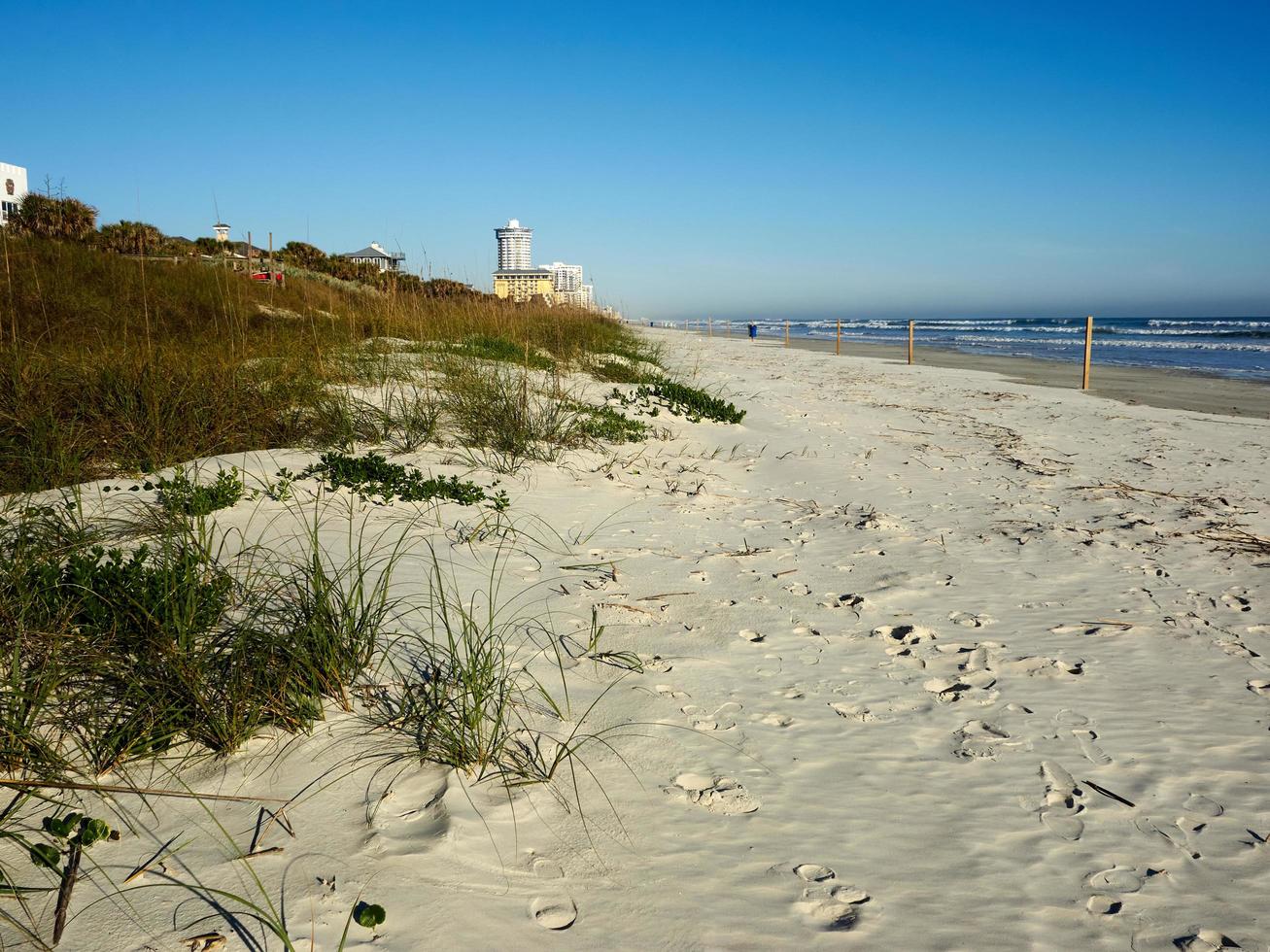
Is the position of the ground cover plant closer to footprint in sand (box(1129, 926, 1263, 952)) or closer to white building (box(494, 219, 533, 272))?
footprint in sand (box(1129, 926, 1263, 952))

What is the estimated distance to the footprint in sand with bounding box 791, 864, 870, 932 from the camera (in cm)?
169

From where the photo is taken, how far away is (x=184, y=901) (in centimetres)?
159

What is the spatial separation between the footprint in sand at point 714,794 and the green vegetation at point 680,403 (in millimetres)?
5727

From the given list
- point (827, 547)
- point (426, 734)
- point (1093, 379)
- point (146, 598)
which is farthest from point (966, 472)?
point (1093, 379)

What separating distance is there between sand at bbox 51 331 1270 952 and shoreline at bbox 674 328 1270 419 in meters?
8.09

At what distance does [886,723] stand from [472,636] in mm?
1485

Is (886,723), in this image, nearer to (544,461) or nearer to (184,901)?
(184,901)

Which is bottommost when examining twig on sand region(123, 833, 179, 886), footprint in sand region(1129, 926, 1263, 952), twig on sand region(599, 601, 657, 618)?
footprint in sand region(1129, 926, 1263, 952)

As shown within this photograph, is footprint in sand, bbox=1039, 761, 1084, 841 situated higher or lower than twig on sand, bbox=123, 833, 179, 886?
lower

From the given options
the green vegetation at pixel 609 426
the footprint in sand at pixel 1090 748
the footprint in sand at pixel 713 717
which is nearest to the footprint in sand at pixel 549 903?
the footprint in sand at pixel 713 717

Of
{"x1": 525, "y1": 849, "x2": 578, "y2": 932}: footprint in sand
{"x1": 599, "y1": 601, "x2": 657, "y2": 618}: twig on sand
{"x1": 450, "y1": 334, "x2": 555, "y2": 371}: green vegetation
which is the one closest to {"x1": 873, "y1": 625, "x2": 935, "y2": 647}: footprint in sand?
{"x1": 599, "y1": 601, "x2": 657, "y2": 618}: twig on sand

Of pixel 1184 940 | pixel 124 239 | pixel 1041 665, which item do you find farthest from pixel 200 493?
pixel 124 239

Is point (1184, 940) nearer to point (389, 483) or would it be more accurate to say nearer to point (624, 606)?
point (624, 606)

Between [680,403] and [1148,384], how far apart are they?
1143 cm
